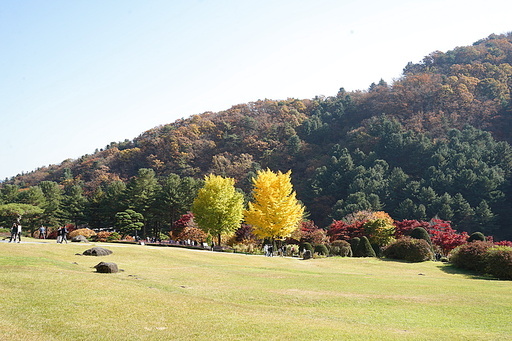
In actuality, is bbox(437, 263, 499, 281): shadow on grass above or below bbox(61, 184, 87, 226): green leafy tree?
below

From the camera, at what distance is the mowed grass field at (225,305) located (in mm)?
11728

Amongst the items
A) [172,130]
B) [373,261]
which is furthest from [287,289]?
[172,130]

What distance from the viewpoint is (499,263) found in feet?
103

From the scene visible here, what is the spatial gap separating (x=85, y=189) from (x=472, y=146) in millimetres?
89204

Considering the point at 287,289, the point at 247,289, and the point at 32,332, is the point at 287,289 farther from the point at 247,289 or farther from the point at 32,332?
the point at 32,332

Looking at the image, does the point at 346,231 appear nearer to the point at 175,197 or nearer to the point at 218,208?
the point at 218,208

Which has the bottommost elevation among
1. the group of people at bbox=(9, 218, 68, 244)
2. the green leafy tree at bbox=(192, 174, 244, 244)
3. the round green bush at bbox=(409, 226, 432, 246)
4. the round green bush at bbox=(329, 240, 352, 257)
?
the round green bush at bbox=(329, 240, 352, 257)

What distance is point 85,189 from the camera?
352 feet

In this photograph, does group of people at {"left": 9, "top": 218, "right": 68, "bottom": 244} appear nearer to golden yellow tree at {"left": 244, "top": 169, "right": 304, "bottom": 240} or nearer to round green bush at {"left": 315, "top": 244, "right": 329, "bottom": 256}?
golden yellow tree at {"left": 244, "top": 169, "right": 304, "bottom": 240}

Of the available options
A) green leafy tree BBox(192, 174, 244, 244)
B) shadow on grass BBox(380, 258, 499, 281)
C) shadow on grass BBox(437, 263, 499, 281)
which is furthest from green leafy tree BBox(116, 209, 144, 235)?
shadow on grass BBox(437, 263, 499, 281)

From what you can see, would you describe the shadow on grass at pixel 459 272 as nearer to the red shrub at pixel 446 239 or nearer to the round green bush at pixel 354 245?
the round green bush at pixel 354 245

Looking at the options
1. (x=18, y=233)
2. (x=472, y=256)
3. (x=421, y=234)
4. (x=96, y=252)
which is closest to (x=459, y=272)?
(x=472, y=256)

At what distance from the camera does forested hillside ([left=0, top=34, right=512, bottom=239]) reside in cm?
7681

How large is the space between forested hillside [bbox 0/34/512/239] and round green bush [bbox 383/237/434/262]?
34833 millimetres
